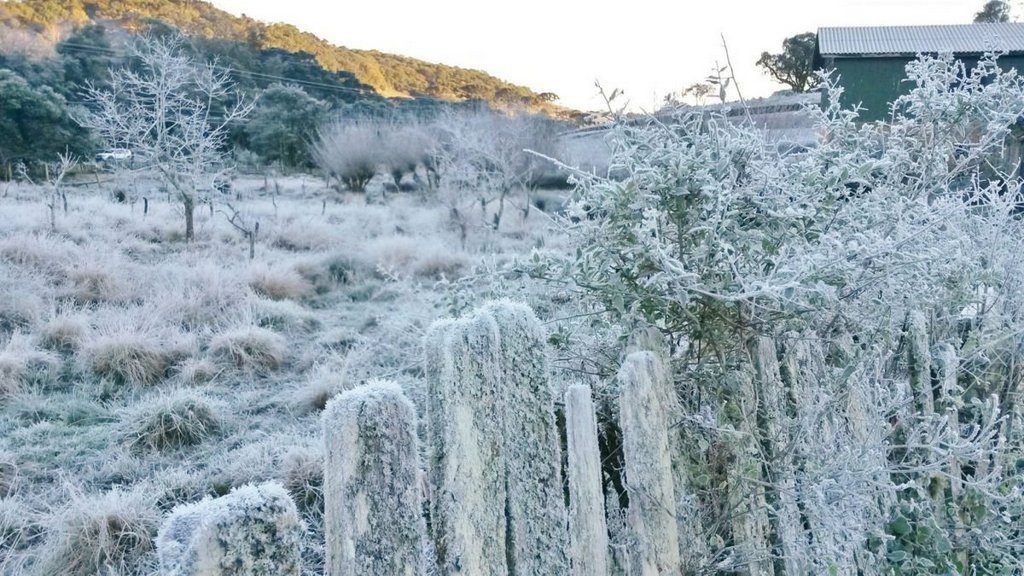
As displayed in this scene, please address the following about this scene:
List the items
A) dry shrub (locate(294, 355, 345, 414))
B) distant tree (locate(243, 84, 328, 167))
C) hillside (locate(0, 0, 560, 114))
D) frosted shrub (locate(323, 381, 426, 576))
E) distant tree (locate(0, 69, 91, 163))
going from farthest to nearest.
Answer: hillside (locate(0, 0, 560, 114)) < distant tree (locate(243, 84, 328, 167)) < distant tree (locate(0, 69, 91, 163)) < dry shrub (locate(294, 355, 345, 414)) < frosted shrub (locate(323, 381, 426, 576))

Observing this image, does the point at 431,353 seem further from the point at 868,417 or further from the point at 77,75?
the point at 77,75

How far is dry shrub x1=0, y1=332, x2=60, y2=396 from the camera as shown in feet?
19.1

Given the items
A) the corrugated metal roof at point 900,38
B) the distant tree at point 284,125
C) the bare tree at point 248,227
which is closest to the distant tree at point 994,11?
the corrugated metal roof at point 900,38

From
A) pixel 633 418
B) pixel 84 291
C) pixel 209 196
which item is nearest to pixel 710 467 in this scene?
pixel 633 418

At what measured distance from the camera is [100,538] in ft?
10.9

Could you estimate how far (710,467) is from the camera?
5.17 ft

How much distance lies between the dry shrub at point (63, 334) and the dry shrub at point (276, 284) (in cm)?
258

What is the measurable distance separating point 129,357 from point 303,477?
136 inches

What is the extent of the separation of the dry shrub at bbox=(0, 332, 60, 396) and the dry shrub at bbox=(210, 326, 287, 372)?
131 centimetres

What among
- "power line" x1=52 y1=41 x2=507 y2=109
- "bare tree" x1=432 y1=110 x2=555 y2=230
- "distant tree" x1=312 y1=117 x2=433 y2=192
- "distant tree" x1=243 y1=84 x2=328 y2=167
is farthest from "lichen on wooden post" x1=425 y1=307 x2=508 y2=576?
"power line" x1=52 y1=41 x2=507 y2=109

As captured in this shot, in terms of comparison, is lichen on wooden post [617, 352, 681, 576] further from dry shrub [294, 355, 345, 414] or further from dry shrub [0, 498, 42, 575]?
dry shrub [294, 355, 345, 414]

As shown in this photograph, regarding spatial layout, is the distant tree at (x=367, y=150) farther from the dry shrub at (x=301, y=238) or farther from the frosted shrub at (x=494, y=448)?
the frosted shrub at (x=494, y=448)

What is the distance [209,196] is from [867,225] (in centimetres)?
1709

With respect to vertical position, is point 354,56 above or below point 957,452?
above
